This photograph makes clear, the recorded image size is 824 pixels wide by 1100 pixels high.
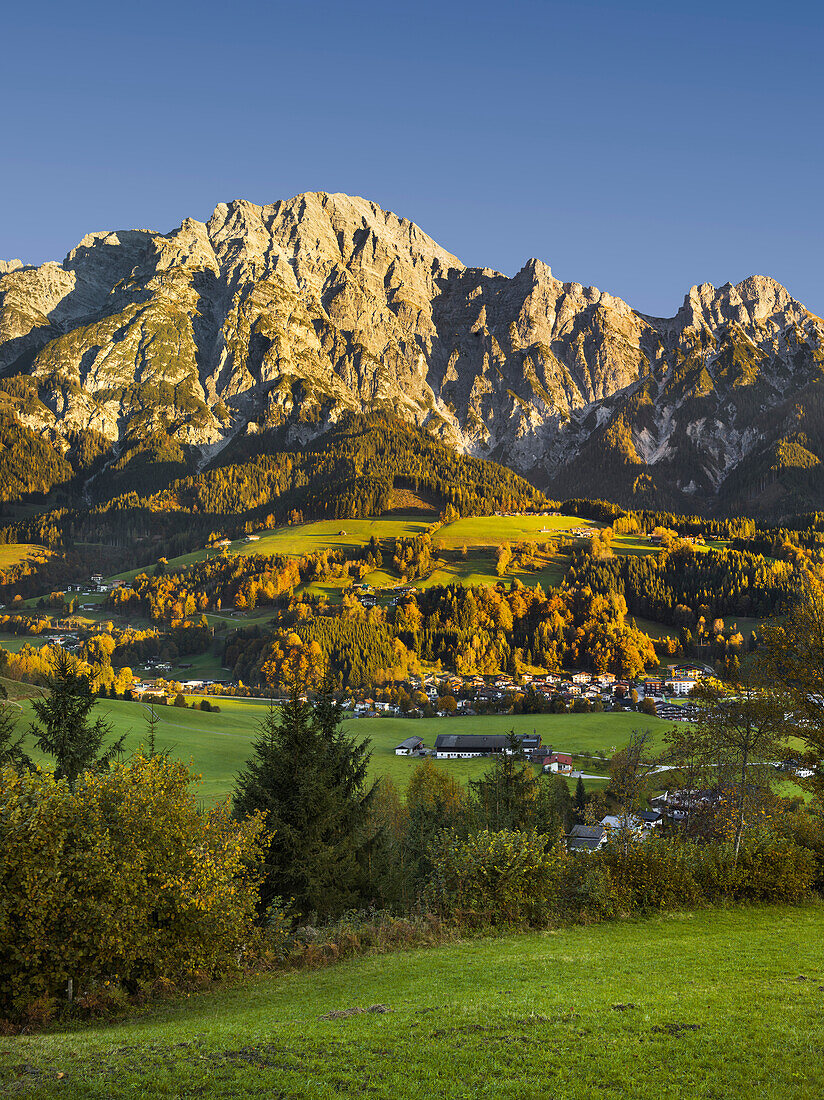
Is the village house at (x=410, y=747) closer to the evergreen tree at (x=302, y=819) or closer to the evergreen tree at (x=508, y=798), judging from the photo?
the evergreen tree at (x=508, y=798)

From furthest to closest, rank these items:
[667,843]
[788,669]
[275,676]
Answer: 1. [275,676]
2. [788,669]
3. [667,843]

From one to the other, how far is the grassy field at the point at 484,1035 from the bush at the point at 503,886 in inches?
156

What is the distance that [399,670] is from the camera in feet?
542

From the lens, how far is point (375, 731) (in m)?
111

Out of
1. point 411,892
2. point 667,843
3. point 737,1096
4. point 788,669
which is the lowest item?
point 411,892

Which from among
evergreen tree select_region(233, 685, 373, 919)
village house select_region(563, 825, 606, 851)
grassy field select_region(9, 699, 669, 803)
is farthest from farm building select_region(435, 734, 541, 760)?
evergreen tree select_region(233, 685, 373, 919)

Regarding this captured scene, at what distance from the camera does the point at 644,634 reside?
18225cm

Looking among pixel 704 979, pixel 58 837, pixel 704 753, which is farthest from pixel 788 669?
pixel 58 837

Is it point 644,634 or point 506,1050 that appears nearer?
point 506,1050

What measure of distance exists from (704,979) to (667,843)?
41.4 feet

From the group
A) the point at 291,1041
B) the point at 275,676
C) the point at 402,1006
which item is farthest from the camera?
the point at 275,676

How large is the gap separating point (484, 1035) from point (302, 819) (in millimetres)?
18129

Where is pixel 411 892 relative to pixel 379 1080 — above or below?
below

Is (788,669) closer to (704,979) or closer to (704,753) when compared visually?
(704,753)
